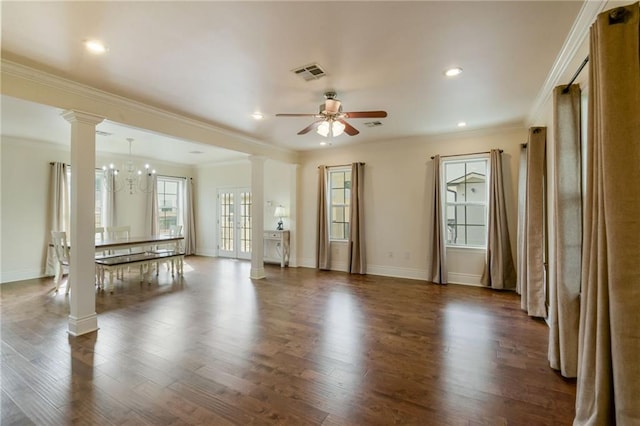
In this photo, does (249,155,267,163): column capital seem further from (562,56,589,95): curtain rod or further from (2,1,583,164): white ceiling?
(562,56,589,95): curtain rod

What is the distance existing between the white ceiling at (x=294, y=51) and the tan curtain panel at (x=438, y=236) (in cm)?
152

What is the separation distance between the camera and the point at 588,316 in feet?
5.56

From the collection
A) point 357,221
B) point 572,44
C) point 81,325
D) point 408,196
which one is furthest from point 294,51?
point 357,221

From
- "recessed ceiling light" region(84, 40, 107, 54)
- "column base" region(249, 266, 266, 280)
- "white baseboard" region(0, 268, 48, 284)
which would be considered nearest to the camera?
"recessed ceiling light" region(84, 40, 107, 54)

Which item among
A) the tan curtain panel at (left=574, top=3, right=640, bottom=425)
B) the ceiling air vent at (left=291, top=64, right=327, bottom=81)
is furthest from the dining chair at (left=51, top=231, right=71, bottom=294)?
the tan curtain panel at (left=574, top=3, right=640, bottom=425)

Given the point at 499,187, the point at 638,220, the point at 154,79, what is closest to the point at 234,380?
the point at 638,220

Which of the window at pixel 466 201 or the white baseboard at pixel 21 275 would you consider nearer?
the window at pixel 466 201

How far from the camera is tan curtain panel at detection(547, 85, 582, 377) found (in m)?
2.33

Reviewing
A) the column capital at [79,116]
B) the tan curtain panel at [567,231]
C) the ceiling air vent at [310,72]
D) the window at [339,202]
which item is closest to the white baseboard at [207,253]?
the window at [339,202]

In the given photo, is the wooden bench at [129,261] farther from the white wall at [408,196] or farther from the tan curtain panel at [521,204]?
the tan curtain panel at [521,204]

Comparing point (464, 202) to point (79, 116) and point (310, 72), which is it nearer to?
point (310, 72)

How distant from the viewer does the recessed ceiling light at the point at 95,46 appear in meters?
2.40

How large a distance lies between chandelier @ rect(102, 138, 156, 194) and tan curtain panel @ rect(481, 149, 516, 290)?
7.11m

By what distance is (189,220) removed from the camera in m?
8.90
